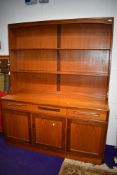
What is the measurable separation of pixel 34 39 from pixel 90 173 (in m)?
2.19

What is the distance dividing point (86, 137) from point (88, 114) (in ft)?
1.14

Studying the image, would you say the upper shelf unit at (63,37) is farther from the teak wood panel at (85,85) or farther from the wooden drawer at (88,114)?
the wooden drawer at (88,114)

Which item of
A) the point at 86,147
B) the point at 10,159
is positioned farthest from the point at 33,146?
the point at 86,147

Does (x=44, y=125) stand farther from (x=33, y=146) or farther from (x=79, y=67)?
(x=79, y=67)

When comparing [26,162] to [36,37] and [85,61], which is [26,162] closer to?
[85,61]

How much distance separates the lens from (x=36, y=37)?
2.37 metres

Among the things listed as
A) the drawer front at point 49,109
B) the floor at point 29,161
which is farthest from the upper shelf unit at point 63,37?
the floor at point 29,161

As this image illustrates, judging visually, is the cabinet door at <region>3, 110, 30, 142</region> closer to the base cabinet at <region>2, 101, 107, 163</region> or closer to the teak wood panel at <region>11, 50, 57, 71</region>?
the base cabinet at <region>2, 101, 107, 163</region>

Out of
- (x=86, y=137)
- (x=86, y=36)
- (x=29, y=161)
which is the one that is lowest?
(x=29, y=161)

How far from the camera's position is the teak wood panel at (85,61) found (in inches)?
85.0

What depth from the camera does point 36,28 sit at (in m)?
2.34

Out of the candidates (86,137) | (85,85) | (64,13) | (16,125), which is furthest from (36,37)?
Result: (86,137)

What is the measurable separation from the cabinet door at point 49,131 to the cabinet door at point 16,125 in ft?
0.52

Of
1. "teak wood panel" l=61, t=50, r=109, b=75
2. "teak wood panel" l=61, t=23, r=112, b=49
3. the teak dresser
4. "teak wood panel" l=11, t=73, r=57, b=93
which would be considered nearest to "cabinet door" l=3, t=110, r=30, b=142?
the teak dresser
